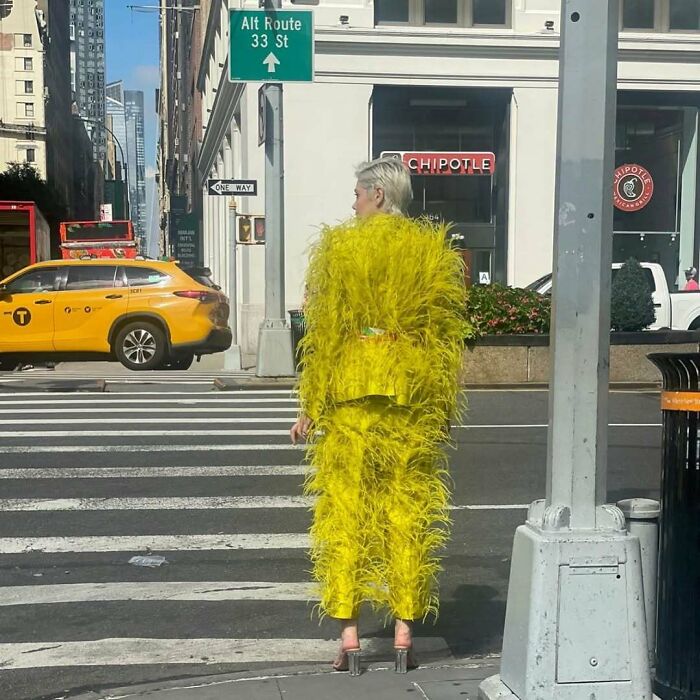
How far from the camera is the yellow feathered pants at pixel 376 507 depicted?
373 cm

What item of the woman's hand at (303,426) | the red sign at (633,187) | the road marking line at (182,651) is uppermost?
the red sign at (633,187)

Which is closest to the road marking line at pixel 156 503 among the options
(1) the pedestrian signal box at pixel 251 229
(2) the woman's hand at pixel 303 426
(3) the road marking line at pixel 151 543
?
(3) the road marking line at pixel 151 543

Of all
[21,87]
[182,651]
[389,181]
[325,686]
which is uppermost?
[21,87]

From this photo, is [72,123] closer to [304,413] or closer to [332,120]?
[332,120]

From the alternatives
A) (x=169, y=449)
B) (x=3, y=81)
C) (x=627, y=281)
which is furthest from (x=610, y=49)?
(x=3, y=81)

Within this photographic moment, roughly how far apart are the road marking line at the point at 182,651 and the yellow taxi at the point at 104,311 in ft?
44.9

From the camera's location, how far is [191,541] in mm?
6332

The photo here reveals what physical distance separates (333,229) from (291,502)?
394 cm

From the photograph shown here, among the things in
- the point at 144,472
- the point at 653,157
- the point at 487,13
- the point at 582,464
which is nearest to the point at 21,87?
the point at 487,13

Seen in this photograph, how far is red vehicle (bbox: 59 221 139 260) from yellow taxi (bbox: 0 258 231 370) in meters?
14.3

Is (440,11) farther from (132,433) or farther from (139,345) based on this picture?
(132,433)

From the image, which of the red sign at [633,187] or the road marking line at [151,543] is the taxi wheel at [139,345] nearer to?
the road marking line at [151,543]

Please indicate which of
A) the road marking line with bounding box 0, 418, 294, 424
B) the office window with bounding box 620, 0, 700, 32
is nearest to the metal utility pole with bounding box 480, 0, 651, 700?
the road marking line with bounding box 0, 418, 294, 424

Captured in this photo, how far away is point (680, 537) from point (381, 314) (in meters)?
1.36
